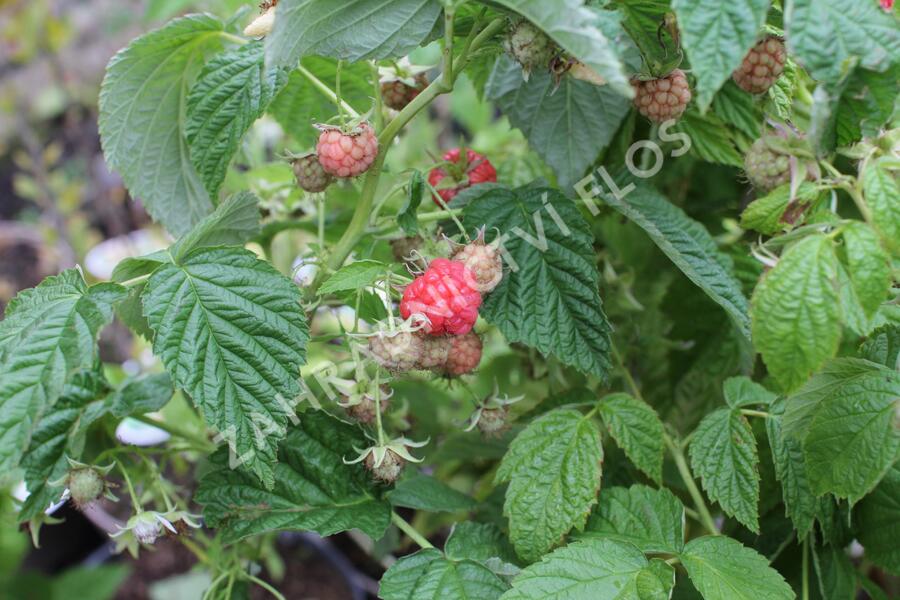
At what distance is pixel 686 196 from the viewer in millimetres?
1359

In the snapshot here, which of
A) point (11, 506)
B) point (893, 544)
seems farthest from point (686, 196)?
point (11, 506)

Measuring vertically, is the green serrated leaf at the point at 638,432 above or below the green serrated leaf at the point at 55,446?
below

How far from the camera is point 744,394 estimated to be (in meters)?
0.87

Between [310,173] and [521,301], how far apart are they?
229 mm

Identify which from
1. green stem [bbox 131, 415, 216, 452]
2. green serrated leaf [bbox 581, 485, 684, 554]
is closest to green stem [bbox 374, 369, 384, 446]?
green serrated leaf [bbox 581, 485, 684, 554]

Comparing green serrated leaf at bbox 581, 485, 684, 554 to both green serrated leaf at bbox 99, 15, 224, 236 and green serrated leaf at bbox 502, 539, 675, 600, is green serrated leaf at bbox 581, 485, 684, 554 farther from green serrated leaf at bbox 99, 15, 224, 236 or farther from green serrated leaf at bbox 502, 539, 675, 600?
green serrated leaf at bbox 99, 15, 224, 236

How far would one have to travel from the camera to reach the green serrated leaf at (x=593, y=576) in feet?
2.44

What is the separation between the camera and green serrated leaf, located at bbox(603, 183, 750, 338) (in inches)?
32.5

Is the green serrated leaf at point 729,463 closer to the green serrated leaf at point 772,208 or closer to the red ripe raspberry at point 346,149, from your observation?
the green serrated leaf at point 772,208

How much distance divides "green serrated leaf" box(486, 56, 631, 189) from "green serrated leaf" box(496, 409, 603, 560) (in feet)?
0.90

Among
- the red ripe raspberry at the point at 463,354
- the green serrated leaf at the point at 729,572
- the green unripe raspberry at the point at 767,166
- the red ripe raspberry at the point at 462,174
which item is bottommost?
the green serrated leaf at the point at 729,572

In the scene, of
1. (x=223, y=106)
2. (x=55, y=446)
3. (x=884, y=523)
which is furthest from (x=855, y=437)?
(x=55, y=446)

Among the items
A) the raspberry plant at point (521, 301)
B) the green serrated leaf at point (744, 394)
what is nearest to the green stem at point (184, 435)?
the raspberry plant at point (521, 301)

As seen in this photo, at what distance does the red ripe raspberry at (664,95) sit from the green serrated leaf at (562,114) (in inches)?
6.2
